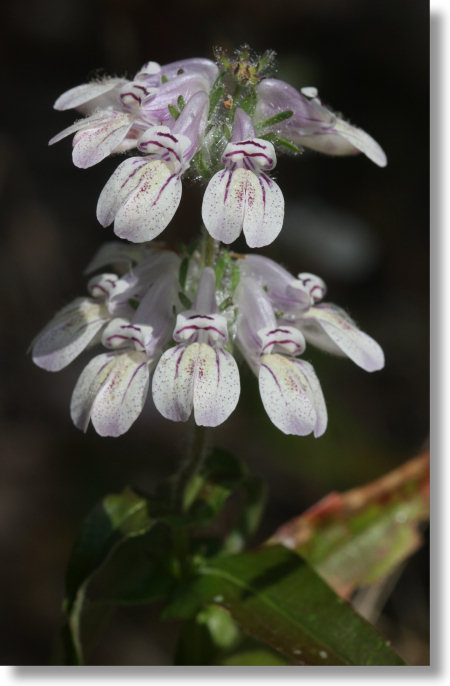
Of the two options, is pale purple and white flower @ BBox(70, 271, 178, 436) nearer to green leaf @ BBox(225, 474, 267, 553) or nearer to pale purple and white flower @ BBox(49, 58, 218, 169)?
pale purple and white flower @ BBox(49, 58, 218, 169)

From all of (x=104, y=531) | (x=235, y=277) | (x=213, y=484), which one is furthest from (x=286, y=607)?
(x=235, y=277)

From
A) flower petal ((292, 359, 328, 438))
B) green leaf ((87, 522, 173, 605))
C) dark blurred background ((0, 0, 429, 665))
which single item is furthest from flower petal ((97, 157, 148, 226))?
dark blurred background ((0, 0, 429, 665))

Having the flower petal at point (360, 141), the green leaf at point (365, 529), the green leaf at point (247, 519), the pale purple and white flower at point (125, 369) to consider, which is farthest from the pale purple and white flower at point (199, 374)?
the green leaf at point (365, 529)

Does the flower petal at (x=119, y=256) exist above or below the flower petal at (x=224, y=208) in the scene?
below

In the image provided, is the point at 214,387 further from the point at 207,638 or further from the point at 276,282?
the point at 207,638

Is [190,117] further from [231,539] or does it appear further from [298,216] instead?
[298,216]

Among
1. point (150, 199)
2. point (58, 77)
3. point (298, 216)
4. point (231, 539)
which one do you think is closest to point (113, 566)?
point (231, 539)

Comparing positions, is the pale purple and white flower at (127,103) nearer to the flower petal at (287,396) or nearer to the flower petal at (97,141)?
the flower petal at (97,141)
